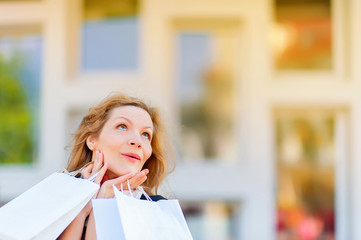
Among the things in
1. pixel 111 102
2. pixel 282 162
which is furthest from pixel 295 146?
pixel 111 102

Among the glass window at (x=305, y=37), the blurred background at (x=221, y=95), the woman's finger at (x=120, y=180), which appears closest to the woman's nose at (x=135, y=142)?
the woman's finger at (x=120, y=180)

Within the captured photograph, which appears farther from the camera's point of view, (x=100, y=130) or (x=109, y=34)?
(x=109, y=34)

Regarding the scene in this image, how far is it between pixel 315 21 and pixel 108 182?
6.12 ft

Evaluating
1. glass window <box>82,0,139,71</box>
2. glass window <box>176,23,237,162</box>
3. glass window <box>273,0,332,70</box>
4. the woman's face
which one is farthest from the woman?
glass window <box>273,0,332,70</box>

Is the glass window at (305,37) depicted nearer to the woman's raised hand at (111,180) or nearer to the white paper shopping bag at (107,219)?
the woman's raised hand at (111,180)

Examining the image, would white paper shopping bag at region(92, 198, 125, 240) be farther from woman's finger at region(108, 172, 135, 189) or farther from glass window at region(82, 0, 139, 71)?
glass window at region(82, 0, 139, 71)

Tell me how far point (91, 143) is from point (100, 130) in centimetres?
4

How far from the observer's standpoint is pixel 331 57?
2.71m

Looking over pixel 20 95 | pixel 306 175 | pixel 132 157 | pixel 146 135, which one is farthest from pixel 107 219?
pixel 20 95

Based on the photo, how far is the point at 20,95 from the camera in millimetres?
2795

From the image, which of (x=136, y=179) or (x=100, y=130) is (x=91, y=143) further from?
(x=136, y=179)

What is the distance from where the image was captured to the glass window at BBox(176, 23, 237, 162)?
2.69 meters

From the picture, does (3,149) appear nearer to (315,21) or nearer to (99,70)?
(99,70)

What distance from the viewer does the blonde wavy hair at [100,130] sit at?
4.57 feet
